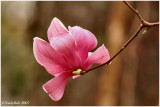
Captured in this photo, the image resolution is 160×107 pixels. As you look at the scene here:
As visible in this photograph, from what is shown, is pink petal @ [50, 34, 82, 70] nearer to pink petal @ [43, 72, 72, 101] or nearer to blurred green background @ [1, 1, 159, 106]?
pink petal @ [43, 72, 72, 101]

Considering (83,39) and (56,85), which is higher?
(83,39)

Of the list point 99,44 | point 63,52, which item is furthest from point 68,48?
point 99,44

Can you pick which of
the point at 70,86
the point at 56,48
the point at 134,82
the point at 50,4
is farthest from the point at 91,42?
the point at 50,4

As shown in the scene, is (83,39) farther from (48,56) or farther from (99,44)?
(99,44)

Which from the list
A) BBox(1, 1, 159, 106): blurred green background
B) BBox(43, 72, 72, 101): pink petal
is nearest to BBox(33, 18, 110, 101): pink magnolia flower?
BBox(43, 72, 72, 101): pink petal

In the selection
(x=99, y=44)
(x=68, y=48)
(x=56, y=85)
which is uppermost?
(x=68, y=48)

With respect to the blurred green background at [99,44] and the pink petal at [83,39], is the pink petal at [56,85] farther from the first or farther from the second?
the blurred green background at [99,44]

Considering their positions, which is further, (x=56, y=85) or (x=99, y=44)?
(x=99, y=44)
